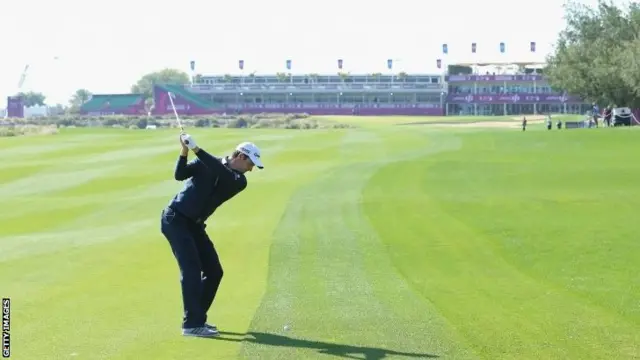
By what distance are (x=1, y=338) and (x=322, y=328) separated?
10.9 ft

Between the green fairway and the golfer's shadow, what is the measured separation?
1.1 inches

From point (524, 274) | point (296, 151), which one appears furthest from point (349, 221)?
point (296, 151)

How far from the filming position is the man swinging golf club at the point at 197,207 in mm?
10617

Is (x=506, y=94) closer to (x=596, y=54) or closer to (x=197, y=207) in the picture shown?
(x=596, y=54)

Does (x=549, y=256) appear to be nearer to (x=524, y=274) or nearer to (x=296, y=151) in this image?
(x=524, y=274)

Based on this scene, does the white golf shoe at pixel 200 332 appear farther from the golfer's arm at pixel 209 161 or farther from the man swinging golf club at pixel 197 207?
the golfer's arm at pixel 209 161

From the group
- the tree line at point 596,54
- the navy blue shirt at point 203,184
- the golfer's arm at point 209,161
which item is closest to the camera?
the golfer's arm at point 209,161

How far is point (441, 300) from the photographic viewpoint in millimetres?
13227

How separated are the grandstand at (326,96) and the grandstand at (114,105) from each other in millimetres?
7396

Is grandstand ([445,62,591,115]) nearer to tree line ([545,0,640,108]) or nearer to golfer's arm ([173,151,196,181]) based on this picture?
tree line ([545,0,640,108])

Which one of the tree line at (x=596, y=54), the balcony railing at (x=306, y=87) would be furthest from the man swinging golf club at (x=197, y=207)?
the balcony railing at (x=306, y=87)

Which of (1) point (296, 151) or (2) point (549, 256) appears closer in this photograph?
(2) point (549, 256)

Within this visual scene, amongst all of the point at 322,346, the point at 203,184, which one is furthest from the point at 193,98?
the point at 322,346

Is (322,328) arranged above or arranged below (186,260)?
below
